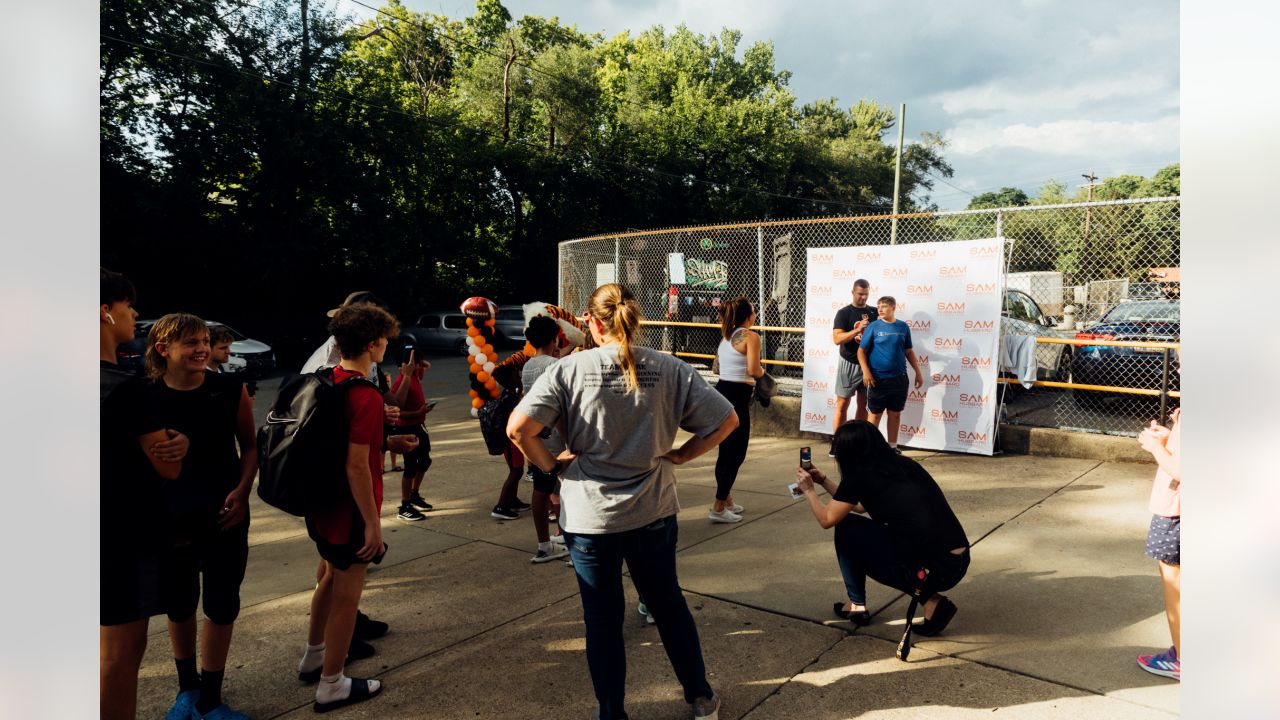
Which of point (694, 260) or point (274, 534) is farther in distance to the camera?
point (694, 260)

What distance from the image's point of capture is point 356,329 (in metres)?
3.25

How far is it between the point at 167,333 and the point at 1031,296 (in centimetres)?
1172

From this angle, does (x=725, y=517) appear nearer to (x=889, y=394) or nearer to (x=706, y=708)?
(x=889, y=394)

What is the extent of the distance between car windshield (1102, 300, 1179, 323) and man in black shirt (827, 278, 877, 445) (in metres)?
3.67

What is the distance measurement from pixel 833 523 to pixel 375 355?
7.32 ft

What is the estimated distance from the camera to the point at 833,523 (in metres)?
3.62

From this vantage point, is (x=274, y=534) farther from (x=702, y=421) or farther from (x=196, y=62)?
(x=196, y=62)

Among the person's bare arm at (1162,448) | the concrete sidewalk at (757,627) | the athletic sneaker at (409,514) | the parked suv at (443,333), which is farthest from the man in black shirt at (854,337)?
the parked suv at (443,333)

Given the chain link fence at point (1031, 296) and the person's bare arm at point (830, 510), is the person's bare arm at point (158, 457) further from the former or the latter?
the chain link fence at point (1031, 296)

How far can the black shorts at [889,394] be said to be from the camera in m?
7.31

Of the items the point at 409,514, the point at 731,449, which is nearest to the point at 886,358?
the point at 731,449

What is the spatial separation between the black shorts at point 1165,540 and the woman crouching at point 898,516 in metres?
0.75

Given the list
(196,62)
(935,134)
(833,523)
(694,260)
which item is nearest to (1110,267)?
(694,260)
